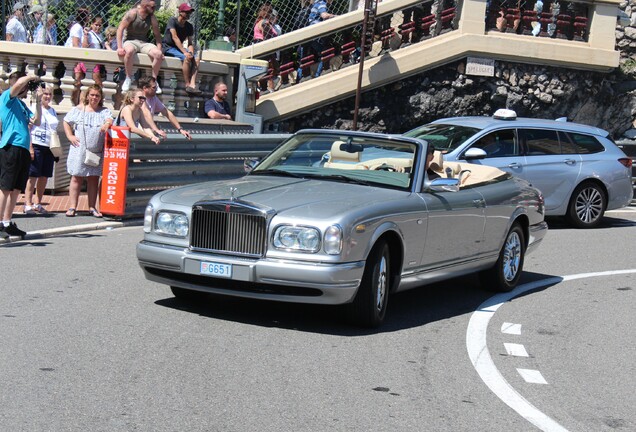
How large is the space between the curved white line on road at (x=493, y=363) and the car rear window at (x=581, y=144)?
19.3 ft

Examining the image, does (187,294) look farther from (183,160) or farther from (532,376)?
(183,160)

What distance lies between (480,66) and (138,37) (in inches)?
309

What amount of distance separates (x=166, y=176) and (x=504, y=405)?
894 centimetres

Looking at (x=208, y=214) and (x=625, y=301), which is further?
(x=625, y=301)

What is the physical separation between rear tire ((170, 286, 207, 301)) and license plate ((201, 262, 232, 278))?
898 mm

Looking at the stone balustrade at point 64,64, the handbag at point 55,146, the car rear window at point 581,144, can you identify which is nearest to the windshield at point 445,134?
the car rear window at point 581,144

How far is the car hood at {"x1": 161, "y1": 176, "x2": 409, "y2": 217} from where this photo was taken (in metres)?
8.62

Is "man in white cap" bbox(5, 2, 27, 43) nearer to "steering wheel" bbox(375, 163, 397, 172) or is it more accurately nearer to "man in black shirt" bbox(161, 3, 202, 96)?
"man in black shirt" bbox(161, 3, 202, 96)

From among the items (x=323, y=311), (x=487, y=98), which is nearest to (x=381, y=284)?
(x=323, y=311)

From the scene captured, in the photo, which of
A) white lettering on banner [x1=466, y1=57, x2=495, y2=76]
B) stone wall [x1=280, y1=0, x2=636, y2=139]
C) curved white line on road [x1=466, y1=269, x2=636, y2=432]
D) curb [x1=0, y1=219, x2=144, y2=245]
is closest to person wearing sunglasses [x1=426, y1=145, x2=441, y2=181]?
curved white line on road [x1=466, y1=269, x2=636, y2=432]

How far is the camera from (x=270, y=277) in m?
8.33

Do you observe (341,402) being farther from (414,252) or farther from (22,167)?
(22,167)

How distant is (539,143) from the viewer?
17281 mm

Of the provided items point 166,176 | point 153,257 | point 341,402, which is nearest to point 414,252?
point 153,257
